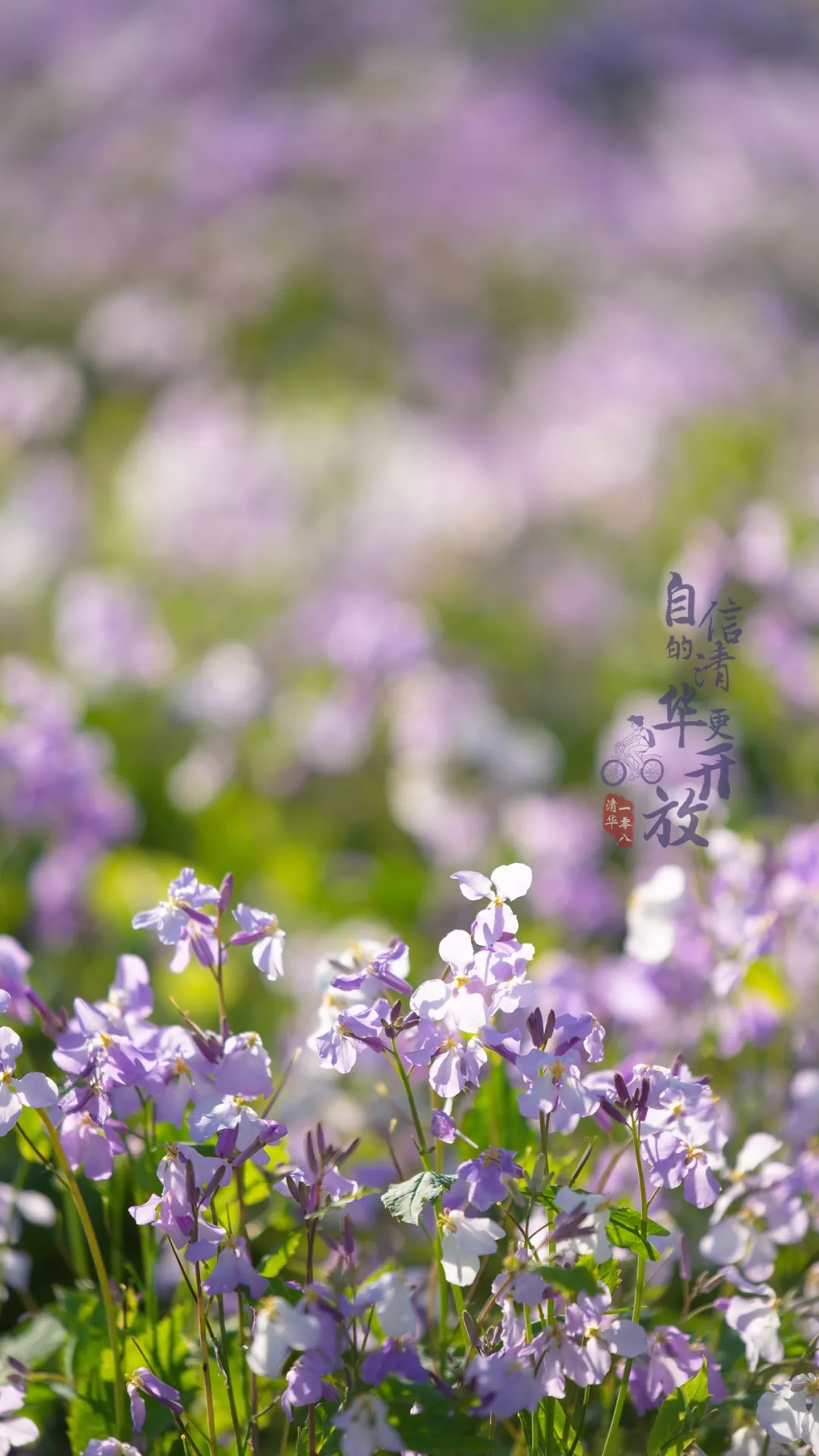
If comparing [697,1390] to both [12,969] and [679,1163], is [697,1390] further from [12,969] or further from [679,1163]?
[12,969]

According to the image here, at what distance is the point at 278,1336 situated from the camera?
98 centimetres

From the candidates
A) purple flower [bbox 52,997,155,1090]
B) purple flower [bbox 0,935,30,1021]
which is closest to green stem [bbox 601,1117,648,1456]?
purple flower [bbox 52,997,155,1090]

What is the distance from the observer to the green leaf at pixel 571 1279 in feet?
3.21

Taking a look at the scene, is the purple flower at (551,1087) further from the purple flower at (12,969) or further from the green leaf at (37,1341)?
the green leaf at (37,1341)

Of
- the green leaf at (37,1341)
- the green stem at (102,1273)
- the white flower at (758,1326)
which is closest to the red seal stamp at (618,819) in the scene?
the white flower at (758,1326)

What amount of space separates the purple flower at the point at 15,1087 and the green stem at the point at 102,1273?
1cm

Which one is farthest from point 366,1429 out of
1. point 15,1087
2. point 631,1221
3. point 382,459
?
point 382,459

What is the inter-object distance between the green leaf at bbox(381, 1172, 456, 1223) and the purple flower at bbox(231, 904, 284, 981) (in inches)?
8.9

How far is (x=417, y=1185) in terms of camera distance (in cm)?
107

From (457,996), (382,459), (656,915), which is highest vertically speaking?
(382,459)

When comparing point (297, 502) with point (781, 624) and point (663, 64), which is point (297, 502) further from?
point (663, 64)

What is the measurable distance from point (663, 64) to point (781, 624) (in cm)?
1246

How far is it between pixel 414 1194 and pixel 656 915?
581 mm

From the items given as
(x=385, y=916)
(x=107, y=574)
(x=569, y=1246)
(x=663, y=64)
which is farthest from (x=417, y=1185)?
(x=663, y=64)
